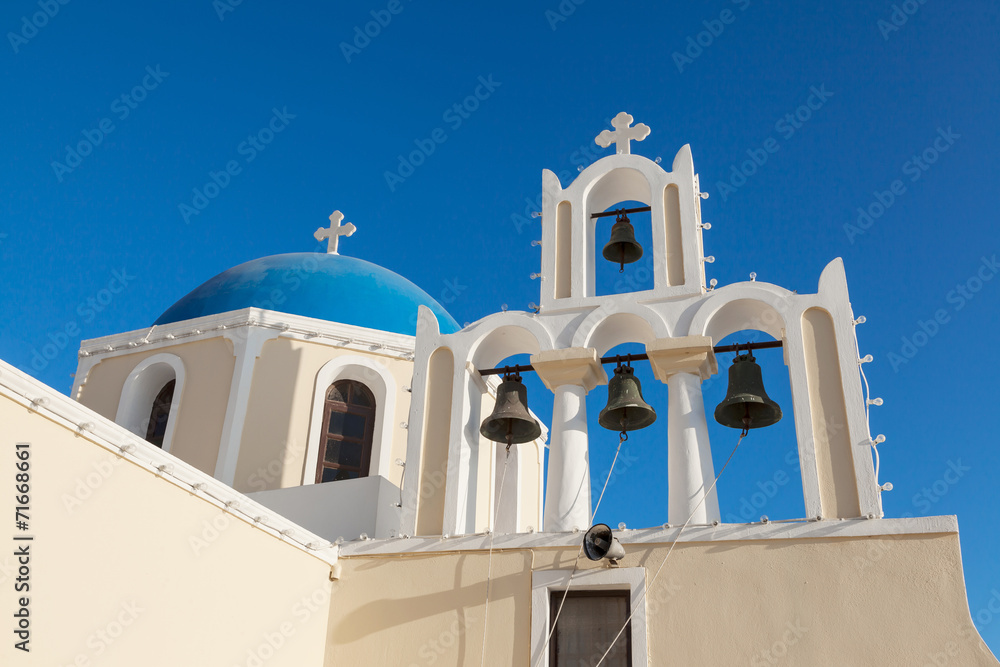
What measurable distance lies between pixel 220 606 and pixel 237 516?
22.8 inches

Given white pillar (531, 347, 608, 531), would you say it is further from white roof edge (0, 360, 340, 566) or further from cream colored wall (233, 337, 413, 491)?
cream colored wall (233, 337, 413, 491)

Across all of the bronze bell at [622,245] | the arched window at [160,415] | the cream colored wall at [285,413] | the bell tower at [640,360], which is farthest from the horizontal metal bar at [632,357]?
the arched window at [160,415]

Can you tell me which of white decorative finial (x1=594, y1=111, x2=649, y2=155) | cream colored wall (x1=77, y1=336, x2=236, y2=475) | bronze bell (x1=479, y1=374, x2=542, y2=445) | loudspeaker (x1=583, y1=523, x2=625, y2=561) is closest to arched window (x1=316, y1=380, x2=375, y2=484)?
cream colored wall (x1=77, y1=336, x2=236, y2=475)

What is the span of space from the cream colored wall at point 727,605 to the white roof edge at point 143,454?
687mm

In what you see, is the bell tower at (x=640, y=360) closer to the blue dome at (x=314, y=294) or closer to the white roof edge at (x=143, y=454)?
the white roof edge at (x=143, y=454)

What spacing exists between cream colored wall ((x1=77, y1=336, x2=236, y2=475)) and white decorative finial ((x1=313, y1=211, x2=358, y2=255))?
255cm

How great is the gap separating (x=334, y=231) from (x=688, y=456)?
706 centimetres

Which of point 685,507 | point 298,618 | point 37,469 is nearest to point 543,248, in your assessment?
point 685,507

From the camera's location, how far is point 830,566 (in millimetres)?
6098

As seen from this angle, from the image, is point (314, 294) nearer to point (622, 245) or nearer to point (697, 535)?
point (622, 245)

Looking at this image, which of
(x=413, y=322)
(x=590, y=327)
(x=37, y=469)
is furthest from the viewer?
(x=413, y=322)

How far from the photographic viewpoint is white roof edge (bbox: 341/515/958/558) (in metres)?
6.05

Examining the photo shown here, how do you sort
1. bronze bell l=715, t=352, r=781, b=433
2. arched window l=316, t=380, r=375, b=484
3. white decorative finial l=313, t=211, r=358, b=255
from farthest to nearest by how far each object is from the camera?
white decorative finial l=313, t=211, r=358, b=255
arched window l=316, t=380, r=375, b=484
bronze bell l=715, t=352, r=781, b=433

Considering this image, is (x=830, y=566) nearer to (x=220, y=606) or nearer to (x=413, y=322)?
(x=220, y=606)
